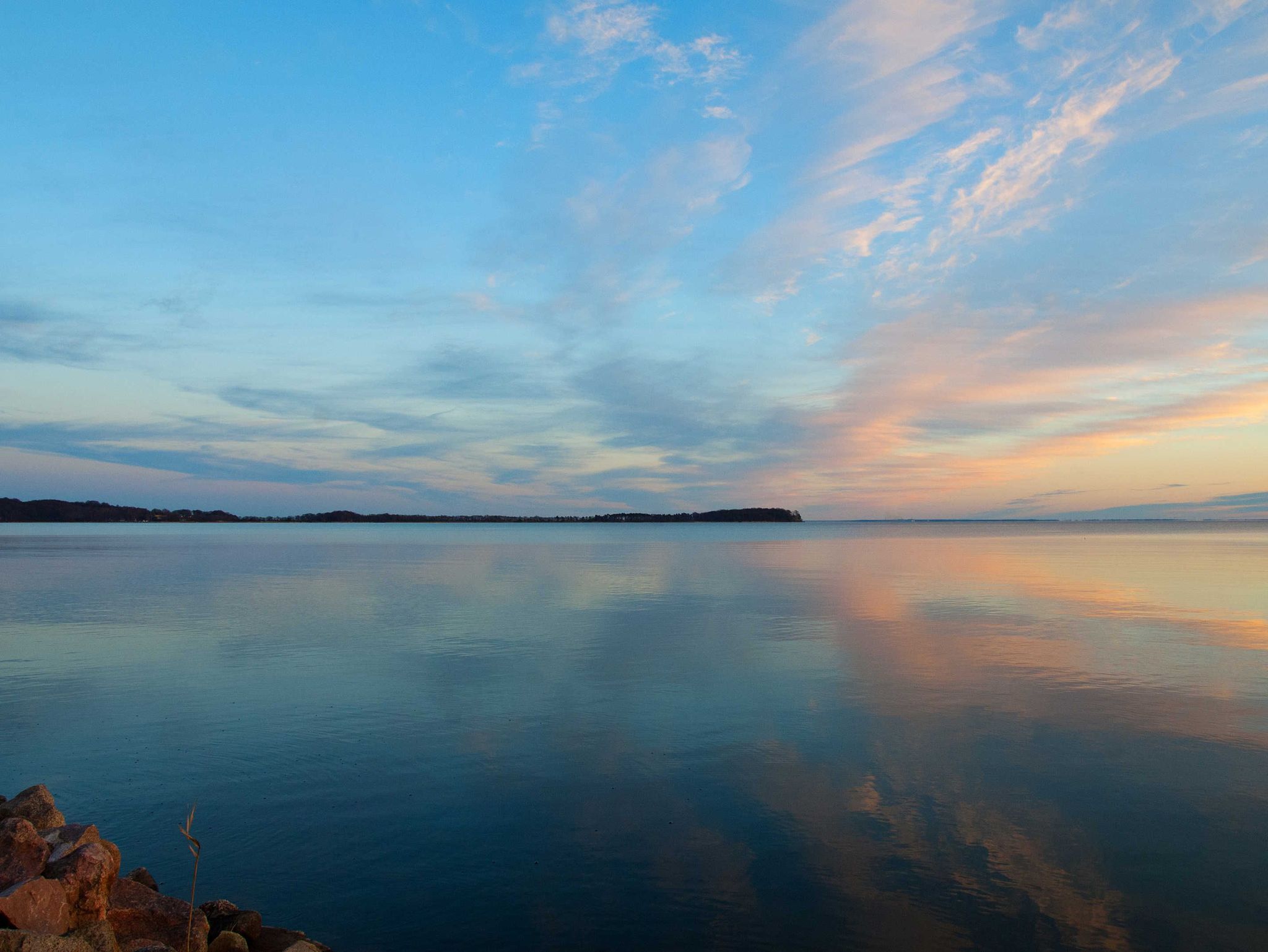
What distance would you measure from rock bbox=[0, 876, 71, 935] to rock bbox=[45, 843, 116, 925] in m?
0.06

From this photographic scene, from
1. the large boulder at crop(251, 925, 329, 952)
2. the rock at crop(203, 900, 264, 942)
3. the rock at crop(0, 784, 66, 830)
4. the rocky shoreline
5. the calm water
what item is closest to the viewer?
the rocky shoreline

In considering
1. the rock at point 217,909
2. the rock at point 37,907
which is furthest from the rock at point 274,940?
the rock at point 37,907

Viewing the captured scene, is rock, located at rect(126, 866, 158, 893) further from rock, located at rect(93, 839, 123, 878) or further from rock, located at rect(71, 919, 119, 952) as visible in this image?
rock, located at rect(71, 919, 119, 952)

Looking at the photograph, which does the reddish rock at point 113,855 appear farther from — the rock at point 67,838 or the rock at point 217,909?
the rock at point 217,909

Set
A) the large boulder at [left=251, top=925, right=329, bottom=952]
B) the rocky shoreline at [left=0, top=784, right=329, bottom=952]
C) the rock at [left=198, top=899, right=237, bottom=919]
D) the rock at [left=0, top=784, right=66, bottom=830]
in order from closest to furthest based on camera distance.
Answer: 1. the rocky shoreline at [left=0, top=784, right=329, bottom=952]
2. the large boulder at [left=251, top=925, right=329, bottom=952]
3. the rock at [left=198, top=899, right=237, bottom=919]
4. the rock at [left=0, top=784, right=66, bottom=830]

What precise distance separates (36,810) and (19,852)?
1.09 metres

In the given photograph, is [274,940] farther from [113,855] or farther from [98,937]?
[113,855]

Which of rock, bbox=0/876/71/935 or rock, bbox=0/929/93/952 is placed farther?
rock, bbox=0/876/71/935

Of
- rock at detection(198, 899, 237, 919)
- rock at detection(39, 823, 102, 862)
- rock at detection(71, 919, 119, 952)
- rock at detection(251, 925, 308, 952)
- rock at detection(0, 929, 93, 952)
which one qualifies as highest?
rock at detection(39, 823, 102, 862)

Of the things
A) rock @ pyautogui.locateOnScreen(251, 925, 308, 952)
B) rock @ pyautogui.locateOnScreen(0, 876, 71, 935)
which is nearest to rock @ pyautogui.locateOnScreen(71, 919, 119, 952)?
rock @ pyautogui.locateOnScreen(0, 876, 71, 935)

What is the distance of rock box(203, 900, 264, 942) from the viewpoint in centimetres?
534

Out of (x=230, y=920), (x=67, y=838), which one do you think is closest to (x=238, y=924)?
(x=230, y=920)

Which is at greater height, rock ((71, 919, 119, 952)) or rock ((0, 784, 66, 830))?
rock ((0, 784, 66, 830))

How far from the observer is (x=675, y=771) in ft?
29.1
